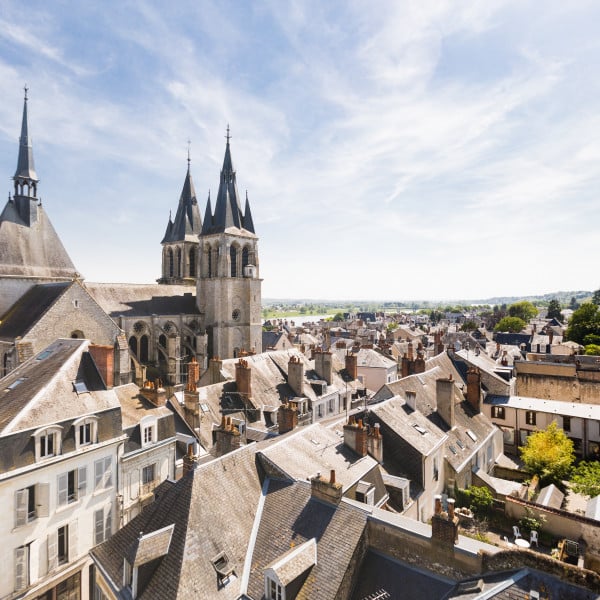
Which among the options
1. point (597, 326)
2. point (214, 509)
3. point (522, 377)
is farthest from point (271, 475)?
point (597, 326)

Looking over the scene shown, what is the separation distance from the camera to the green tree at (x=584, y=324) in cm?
6819

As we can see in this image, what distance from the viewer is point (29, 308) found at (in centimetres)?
2806

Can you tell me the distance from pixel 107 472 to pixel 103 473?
7.1 inches

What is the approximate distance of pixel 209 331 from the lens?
45.2 meters

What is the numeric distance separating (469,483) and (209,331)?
1234 inches

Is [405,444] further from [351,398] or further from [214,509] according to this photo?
[351,398]

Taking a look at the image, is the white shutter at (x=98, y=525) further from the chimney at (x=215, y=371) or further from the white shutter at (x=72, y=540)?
the chimney at (x=215, y=371)

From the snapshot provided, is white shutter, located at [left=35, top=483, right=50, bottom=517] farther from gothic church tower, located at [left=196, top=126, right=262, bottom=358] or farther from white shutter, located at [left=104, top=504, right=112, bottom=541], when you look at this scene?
gothic church tower, located at [left=196, top=126, right=262, bottom=358]

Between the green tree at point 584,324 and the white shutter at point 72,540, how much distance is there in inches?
3018

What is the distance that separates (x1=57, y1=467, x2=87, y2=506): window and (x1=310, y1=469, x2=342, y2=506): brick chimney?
9.46 m

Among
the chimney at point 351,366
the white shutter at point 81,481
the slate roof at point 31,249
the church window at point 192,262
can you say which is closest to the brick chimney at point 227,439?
the white shutter at point 81,481

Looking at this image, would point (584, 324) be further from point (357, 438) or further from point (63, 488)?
point (63, 488)

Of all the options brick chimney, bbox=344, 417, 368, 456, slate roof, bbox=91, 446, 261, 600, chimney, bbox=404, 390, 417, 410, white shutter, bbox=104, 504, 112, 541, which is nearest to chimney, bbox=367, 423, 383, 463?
brick chimney, bbox=344, 417, 368, 456

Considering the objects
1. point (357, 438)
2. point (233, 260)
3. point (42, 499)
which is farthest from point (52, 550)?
point (233, 260)
